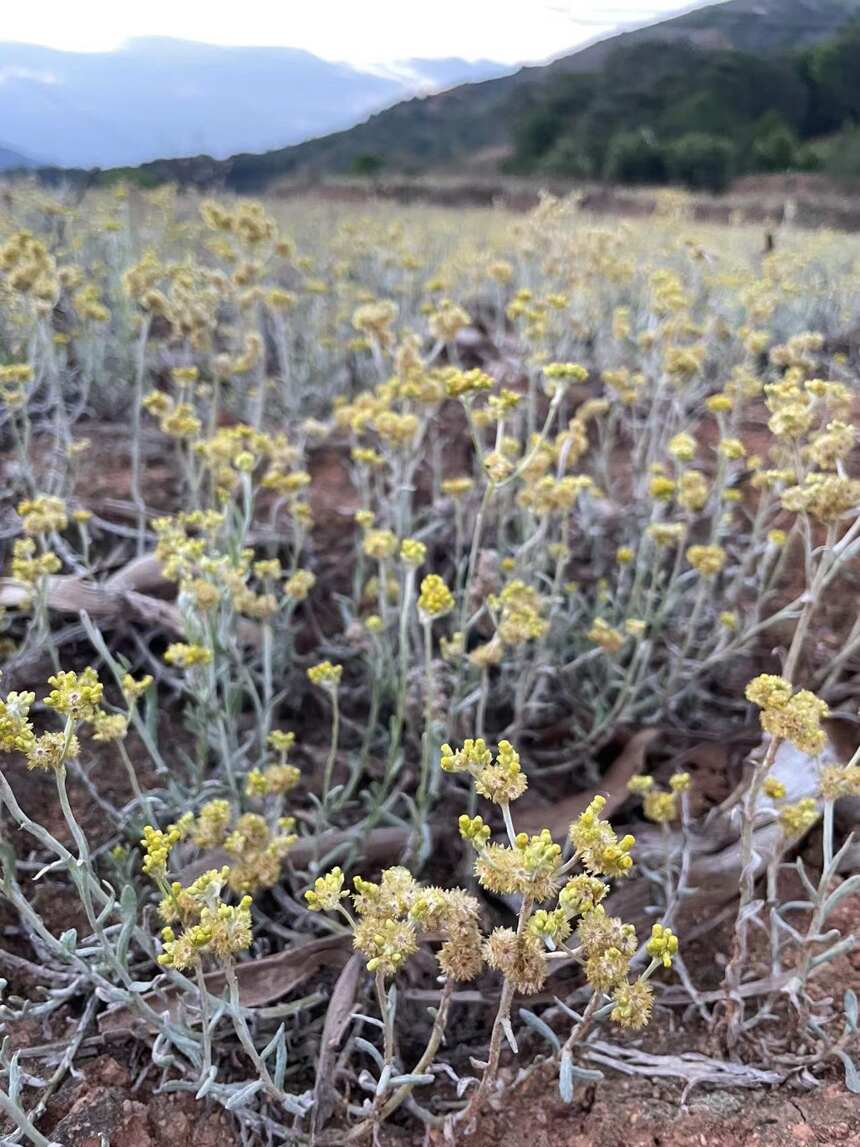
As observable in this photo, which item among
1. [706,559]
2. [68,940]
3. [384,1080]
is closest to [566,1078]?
[384,1080]

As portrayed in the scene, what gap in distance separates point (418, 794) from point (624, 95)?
35.3m

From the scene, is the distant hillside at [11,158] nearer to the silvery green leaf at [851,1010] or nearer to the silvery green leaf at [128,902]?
the silvery green leaf at [128,902]

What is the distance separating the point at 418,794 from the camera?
193 centimetres

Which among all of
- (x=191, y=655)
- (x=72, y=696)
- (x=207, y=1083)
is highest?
(x=72, y=696)

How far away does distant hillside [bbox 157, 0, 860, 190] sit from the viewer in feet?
90.3

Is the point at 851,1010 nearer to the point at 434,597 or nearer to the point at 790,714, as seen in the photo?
the point at 790,714

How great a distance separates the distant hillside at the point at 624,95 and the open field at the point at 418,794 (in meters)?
26.5

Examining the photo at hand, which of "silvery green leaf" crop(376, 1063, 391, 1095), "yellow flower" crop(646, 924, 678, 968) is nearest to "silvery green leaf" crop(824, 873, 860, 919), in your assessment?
"yellow flower" crop(646, 924, 678, 968)

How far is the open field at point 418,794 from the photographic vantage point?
135cm

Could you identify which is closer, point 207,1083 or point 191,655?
point 207,1083

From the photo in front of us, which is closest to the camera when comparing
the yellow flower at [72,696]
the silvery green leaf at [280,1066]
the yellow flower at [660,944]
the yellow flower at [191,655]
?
the yellow flower at [660,944]

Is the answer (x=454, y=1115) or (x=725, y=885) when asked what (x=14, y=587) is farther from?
(x=725, y=885)

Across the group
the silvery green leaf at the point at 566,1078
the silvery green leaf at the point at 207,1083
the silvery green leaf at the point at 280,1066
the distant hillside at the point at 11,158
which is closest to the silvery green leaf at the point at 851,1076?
the silvery green leaf at the point at 566,1078

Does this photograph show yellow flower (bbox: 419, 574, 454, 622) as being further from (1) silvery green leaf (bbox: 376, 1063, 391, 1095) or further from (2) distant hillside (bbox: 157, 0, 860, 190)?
(2) distant hillside (bbox: 157, 0, 860, 190)
